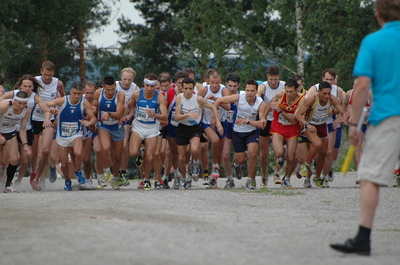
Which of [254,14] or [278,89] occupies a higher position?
[254,14]

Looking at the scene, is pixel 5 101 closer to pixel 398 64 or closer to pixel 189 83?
pixel 189 83

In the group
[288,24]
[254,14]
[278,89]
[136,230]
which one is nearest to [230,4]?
[254,14]

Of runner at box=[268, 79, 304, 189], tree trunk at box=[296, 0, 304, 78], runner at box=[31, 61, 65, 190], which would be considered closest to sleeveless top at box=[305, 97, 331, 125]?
runner at box=[268, 79, 304, 189]

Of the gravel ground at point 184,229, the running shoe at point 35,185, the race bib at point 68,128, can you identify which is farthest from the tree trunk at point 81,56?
the gravel ground at point 184,229

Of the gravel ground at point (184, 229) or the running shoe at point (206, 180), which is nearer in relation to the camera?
the gravel ground at point (184, 229)

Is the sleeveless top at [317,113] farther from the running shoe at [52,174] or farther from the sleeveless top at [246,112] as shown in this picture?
the running shoe at [52,174]

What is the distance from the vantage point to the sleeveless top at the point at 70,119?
15.3m

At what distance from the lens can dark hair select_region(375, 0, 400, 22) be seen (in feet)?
23.9

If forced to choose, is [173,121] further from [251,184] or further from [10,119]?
[10,119]

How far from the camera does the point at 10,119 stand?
14.9 meters

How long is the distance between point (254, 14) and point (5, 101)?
2742 centimetres

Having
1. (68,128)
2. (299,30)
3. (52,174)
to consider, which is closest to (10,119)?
(68,128)

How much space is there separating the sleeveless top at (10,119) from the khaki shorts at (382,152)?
9282mm

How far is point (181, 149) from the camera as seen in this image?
51.3 ft
